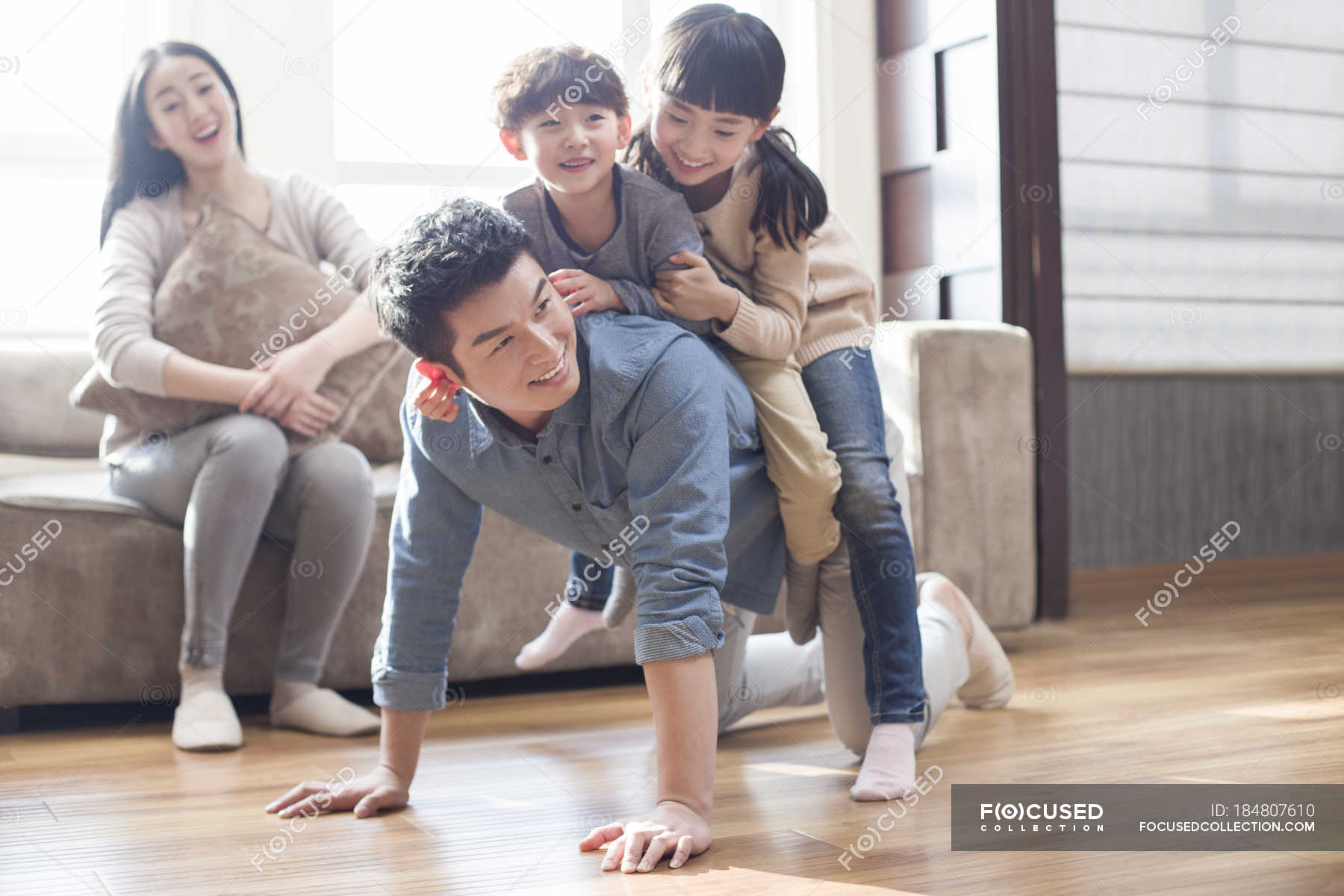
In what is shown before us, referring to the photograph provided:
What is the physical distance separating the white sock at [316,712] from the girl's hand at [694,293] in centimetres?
79

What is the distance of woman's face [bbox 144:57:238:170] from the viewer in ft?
5.88

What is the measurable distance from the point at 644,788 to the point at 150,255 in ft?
3.69

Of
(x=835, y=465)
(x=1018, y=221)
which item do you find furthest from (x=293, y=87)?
Result: (x=835, y=465)

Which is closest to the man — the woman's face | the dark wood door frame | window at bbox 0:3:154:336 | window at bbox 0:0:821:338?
the woman's face

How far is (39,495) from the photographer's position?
→ 1724mm

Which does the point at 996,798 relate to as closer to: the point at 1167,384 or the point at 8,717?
the point at 8,717

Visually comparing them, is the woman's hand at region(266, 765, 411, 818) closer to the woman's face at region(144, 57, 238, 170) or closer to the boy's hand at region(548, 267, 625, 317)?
the boy's hand at region(548, 267, 625, 317)

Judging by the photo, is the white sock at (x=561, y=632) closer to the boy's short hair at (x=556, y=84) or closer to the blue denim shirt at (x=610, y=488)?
the blue denim shirt at (x=610, y=488)

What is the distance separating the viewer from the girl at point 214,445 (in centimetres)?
166

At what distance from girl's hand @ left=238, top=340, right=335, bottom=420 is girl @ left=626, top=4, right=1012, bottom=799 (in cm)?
68

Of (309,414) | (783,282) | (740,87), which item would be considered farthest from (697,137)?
(309,414)

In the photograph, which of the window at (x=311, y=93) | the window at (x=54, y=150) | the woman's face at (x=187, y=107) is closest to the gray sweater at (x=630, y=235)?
the woman's face at (x=187, y=107)

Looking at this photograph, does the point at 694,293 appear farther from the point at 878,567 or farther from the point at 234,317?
the point at 234,317

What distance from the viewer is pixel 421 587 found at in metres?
1.18
